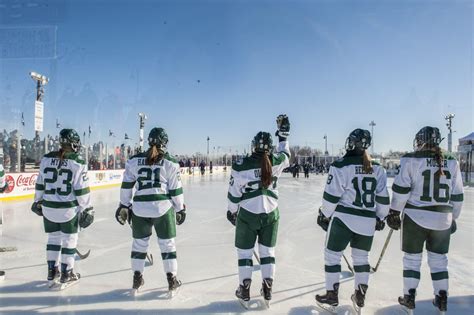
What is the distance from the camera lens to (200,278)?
3.87 metres

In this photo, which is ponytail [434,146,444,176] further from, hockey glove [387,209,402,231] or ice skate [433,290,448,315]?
ice skate [433,290,448,315]

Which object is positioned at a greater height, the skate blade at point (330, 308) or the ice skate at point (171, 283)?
the ice skate at point (171, 283)

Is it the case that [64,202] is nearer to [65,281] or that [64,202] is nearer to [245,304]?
[65,281]

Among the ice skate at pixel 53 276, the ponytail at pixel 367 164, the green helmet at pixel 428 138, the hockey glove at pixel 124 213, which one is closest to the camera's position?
the ponytail at pixel 367 164

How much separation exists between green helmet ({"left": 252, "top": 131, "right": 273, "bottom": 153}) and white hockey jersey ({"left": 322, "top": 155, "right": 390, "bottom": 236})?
0.65m

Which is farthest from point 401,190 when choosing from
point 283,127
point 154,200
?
point 154,200

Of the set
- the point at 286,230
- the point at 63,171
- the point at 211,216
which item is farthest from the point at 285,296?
the point at 211,216

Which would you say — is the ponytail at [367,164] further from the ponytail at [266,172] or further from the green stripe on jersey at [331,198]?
the ponytail at [266,172]

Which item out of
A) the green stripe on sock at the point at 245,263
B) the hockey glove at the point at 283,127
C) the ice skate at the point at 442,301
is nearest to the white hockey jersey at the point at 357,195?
the hockey glove at the point at 283,127

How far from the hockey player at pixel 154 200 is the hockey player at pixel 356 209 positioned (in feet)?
4.91

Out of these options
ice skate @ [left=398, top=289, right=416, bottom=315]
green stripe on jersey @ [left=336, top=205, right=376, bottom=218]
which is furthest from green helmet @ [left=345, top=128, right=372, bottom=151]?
ice skate @ [left=398, top=289, right=416, bottom=315]

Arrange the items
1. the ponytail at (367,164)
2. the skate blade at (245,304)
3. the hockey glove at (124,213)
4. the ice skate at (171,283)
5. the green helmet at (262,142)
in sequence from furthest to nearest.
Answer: the hockey glove at (124,213) < the ice skate at (171,283) < the green helmet at (262,142) < the skate blade at (245,304) < the ponytail at (367,164)

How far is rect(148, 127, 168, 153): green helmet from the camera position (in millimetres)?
3385

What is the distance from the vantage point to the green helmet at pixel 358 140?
300 centimetres
